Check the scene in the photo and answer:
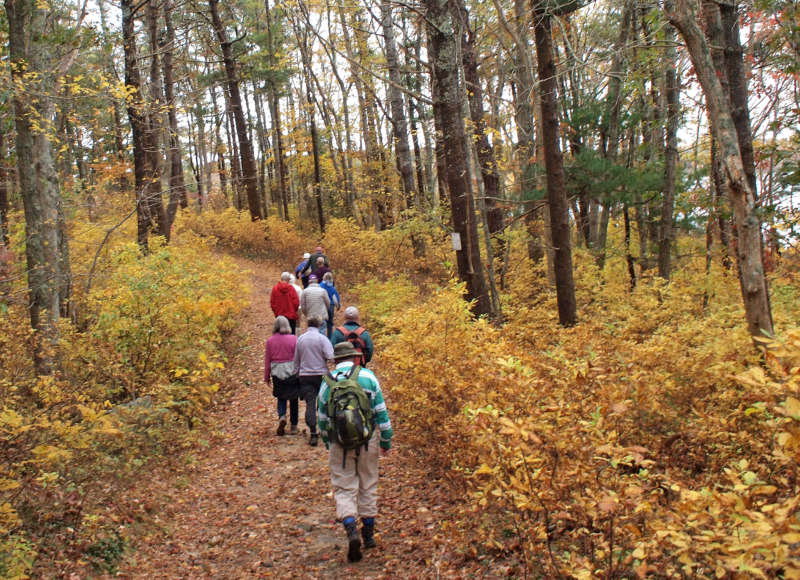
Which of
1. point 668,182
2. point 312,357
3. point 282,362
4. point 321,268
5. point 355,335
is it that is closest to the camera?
point 355,335

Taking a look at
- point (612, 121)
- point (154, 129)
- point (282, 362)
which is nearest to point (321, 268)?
point (282, 362)

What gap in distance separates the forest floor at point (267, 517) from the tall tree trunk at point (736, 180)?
385 centimetres

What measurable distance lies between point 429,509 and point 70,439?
359cm

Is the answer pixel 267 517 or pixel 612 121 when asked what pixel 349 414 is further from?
pixel 612 121

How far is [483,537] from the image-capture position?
4.66 meters

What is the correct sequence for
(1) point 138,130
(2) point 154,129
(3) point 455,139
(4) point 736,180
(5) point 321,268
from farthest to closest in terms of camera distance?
(1) point 138,130, (2) point 154,129, (5) point 321,268, (3) point 455,139, (4) point 736,180

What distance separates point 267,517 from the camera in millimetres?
6258

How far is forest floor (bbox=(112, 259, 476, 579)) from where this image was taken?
5.11 m

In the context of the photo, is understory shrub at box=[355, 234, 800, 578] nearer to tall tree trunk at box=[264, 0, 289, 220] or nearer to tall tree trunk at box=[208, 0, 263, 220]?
tall tree trunk at box=[208, 0, 263, 220]

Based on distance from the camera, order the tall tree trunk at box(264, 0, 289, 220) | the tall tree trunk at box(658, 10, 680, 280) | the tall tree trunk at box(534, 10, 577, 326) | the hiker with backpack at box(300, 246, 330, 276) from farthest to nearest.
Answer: the tall tree trunk at box(264, 0, 289, 220) < the hiker with backpack at box(300, 246, 330, 276) < the tall tree trunk at box(658, 10, 680, 280) < the tall tree trunk at box(534, 10, 577, 326)

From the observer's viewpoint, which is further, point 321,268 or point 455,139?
point 321,268

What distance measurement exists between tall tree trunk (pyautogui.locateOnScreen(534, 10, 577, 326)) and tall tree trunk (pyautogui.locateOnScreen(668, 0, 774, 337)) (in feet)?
12.8

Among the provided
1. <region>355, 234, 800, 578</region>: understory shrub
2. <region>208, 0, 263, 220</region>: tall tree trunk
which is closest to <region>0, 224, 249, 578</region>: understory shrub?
<region>355, 234, 800, 578</region>: understory shrub

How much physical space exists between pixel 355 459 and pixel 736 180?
4.65m
